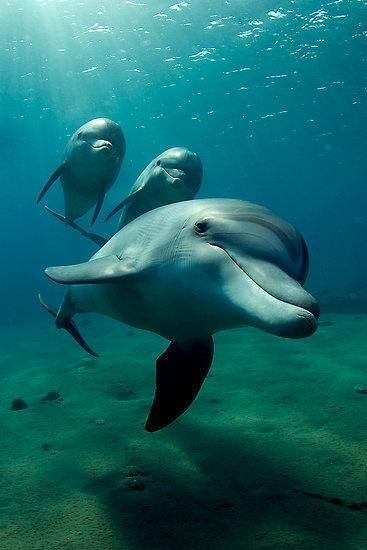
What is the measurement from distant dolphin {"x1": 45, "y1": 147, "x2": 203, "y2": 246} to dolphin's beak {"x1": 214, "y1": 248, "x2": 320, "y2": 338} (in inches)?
157

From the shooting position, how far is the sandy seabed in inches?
134

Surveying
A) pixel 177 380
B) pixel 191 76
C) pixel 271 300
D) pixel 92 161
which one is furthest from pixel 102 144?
pixel 191 76

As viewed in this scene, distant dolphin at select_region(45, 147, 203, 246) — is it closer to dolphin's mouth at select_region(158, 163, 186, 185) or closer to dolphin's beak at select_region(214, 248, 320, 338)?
dolphin's mouth at select_region(158, 163, 186, 185)

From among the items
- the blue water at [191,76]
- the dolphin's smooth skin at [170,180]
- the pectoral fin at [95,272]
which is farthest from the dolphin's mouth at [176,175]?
the blue water at [191,76]

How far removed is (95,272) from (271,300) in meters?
1.67

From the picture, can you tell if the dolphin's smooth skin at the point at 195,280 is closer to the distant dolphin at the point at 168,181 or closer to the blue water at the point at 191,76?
the distant dolphin at the point at 168,181

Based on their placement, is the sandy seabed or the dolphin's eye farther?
the sandy seabed

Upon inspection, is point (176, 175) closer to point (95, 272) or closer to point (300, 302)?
point (95, 272)

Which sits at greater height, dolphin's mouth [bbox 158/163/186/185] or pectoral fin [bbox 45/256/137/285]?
pectoral fin [bbox 45/256/137/285]

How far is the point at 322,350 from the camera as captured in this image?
1008cm

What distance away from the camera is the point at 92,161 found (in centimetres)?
664

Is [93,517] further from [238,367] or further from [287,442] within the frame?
[238,367]

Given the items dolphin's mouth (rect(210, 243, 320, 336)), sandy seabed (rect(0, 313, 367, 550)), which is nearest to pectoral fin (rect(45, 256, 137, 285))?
dolphin's mouth (rect(210, 243, 320, 336))

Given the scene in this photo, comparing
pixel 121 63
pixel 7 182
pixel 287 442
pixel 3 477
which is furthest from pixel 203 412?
pixel 7 182
